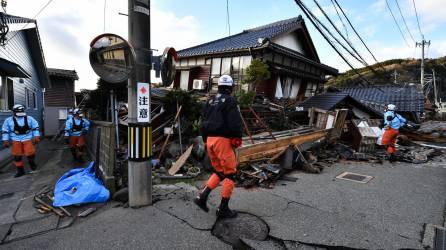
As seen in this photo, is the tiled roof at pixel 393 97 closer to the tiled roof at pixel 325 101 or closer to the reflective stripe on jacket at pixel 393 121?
the tiled roof at pixel 325 101

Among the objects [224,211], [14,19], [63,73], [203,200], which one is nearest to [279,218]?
Result: [224,211]

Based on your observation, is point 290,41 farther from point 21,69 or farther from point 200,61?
point 21,69

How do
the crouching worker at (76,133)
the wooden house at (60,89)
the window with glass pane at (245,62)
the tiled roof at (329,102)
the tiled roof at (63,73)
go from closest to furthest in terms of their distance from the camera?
the crouching worker at (76,133), the window with glass pane at (245,62), the tiled roof at (329,102), the tiled roof at (63,73), the wooden house at (60,89)

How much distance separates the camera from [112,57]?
3871 millimetres

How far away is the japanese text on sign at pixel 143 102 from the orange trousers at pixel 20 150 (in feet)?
15.2

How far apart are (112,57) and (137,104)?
815mm

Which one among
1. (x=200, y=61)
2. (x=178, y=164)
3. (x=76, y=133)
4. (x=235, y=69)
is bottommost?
(x=178, y=164)

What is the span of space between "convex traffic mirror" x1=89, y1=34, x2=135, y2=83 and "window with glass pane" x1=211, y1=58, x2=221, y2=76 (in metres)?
11.4

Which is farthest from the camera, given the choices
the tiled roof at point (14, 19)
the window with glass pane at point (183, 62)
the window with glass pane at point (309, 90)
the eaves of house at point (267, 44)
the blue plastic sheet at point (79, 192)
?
the window with glass pane at point (309, 90)

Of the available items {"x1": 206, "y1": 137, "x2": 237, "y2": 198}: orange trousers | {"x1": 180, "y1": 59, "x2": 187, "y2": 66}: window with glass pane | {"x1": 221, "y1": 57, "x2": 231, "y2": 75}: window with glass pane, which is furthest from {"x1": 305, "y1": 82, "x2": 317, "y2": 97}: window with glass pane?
{"x1": 206, "y1": 137, "x2": 237, "y2": 198}: orange trousers

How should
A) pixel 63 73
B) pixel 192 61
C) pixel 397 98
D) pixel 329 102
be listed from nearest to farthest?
pixel 329 102, pixel 192 61, pixel 63 73, pixel 397 98

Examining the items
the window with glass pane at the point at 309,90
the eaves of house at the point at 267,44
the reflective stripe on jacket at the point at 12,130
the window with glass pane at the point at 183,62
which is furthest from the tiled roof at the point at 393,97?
the reflective stripe on jacket at the point at 12,130

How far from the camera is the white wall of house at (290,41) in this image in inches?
617

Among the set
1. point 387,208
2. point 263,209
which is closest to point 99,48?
point 263,209
